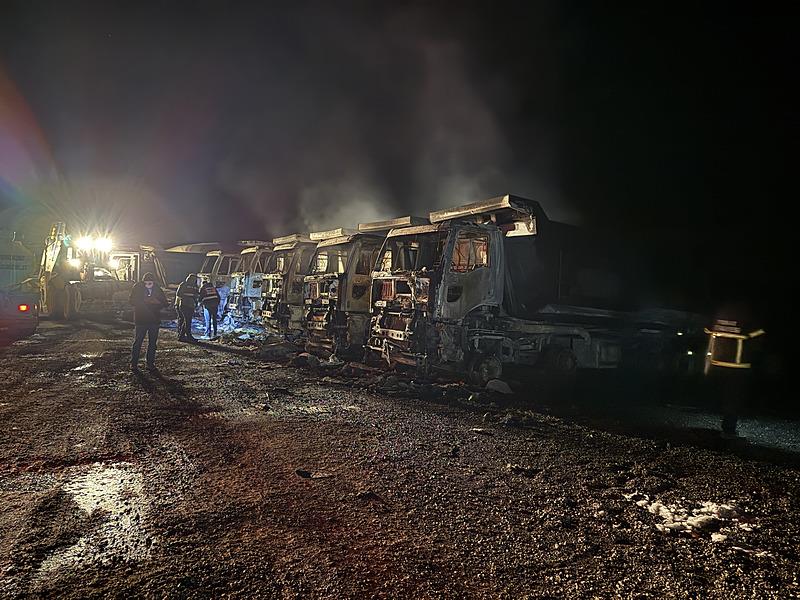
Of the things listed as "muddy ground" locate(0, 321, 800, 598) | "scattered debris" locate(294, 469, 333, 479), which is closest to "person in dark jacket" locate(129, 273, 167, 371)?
"muddy ground" locate(0, 321, 800, 598)

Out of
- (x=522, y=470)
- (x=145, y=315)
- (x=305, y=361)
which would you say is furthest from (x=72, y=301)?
(x=522, y=470)

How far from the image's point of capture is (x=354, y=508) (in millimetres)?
3361

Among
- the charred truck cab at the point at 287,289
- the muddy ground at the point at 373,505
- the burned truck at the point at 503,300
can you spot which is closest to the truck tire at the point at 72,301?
the charred truck cab at the point at 287,289

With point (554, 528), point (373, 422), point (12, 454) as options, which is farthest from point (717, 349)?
point (12, 454)

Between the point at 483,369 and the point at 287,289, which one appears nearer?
the point at 483,369

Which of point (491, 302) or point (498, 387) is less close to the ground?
point (491, 302)

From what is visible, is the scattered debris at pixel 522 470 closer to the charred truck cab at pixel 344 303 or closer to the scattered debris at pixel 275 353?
the charred truck cab at pixel 344 303

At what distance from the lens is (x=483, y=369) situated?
766cm

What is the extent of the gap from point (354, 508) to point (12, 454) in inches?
115

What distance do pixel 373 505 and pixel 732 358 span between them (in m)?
3.81

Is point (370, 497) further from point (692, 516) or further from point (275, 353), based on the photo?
point (275, 353)

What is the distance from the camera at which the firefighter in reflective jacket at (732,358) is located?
5.04m

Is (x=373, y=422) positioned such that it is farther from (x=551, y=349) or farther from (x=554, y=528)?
(x=551, y=349)

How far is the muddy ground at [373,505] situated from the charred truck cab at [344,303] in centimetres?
341
